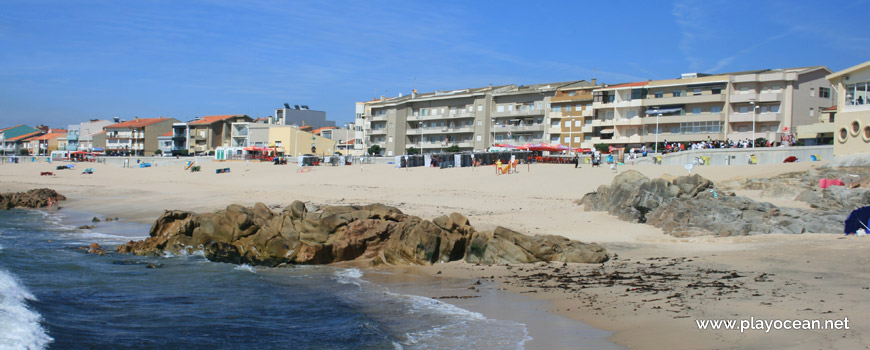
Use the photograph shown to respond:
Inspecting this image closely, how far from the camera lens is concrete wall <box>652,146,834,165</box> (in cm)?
3136

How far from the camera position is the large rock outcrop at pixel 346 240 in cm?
1419

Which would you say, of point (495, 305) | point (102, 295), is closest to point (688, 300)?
point (495, 305)

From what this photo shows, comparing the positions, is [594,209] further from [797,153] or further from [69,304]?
[797,153]

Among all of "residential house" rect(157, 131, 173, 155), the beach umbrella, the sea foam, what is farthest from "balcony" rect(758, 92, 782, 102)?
"residential house" rect(157, 131, 173, 155)

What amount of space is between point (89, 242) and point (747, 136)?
55.1 m

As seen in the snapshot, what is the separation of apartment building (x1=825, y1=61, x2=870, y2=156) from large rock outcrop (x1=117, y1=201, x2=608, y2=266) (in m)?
19.7

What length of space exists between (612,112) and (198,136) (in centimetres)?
6863

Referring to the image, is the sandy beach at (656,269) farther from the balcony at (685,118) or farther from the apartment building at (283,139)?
the apartment building at (283,139)

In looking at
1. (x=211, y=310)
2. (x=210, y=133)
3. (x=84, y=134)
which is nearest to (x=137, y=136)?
(x=210, y=133)

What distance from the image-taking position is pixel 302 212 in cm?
1680

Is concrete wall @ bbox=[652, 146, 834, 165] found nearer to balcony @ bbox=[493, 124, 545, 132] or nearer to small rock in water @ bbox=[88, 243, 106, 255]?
small rock in water @ bbox=[88, 243, 106, 255]

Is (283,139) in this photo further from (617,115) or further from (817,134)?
(817,134)

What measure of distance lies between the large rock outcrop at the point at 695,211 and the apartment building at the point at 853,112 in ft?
38.4

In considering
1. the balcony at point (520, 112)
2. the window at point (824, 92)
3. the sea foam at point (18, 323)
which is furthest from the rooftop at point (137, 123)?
the sea foam at point (18, 323)
